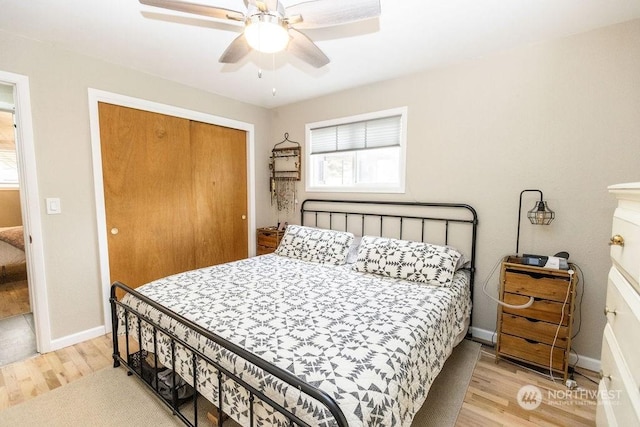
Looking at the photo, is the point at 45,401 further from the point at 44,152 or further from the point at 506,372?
the point at 506,372

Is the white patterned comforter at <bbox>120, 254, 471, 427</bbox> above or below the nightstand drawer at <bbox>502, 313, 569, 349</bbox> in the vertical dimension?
above

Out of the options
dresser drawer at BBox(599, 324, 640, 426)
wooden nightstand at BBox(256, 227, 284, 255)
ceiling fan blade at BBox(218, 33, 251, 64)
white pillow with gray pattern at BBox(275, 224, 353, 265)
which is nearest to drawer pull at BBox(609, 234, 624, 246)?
dresser drawer at BBox(599, 324, 640, 426)

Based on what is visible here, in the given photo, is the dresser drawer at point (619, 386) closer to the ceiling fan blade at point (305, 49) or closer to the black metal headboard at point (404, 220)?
the black metal headboard at point (404, 220)

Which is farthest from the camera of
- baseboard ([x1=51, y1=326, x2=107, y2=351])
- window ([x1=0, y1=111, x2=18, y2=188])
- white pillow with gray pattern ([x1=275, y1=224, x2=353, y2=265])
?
window ([x1=0, y1=111, x2=18, y2=188])

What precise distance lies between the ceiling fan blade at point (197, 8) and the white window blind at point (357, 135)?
5.92 feet

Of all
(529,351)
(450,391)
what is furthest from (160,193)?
(529,351)

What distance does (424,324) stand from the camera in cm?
155

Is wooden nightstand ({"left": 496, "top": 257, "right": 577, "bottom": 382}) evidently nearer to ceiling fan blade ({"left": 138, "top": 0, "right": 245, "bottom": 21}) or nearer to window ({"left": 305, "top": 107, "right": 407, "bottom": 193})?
window ({"left": 305, "top": 107, "right": 407, "bottom": 193})

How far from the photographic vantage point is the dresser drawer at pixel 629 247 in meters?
0.97

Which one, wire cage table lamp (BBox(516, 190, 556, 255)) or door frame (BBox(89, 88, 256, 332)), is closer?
wire cage table lamp (BBox(516, 190, 556, 255))

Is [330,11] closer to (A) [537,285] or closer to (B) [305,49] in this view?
(B) [305,49]

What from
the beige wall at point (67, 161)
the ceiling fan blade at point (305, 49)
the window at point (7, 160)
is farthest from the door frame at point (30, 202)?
the window at point (7, 160)

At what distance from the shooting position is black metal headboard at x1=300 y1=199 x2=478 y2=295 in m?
2.51

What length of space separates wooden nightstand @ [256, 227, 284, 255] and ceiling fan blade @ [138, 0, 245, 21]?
239 centimetres
